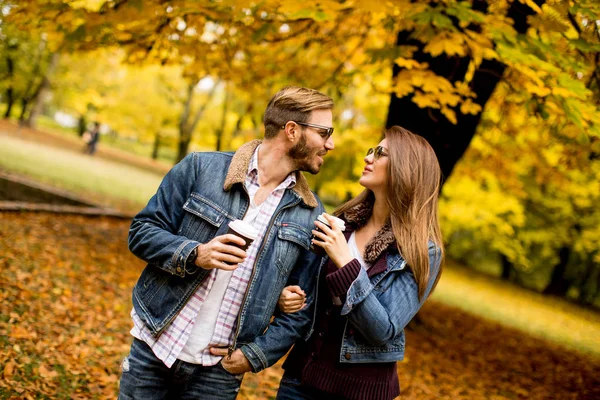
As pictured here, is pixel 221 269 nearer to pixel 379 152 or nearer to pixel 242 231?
pixel 242 231

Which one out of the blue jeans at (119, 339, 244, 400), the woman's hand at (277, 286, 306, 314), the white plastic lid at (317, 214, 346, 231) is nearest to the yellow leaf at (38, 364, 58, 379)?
the blue jeans at (119, 339, 244, 400)

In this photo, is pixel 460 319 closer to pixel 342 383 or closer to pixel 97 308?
pixel 97 308

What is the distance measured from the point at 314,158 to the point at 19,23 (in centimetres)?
382

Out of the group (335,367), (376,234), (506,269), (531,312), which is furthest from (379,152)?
(506,269)

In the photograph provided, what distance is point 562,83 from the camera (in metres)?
3.49

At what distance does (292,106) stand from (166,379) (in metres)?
1.50

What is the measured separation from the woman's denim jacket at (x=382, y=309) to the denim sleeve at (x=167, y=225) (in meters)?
0.81

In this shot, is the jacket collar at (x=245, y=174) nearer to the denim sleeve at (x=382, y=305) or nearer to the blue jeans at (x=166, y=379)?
the denim sleeve at (x=382, y=305)

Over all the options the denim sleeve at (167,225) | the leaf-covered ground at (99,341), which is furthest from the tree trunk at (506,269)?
→ the denim sleeve at (167,225)

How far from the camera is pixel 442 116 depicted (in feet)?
20.0

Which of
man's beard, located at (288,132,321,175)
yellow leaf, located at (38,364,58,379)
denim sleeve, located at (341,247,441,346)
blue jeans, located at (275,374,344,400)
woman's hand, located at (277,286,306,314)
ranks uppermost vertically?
man's beard, located at (288,132,321,175)

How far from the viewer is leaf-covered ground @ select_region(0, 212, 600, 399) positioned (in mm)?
4234

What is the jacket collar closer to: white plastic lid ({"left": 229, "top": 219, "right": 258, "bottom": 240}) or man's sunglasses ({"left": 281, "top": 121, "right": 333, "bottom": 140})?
man's sunglasses ({"left": 281, "top": 121, "right": 333, "bottom": 140})

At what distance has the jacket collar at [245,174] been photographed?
230cm
